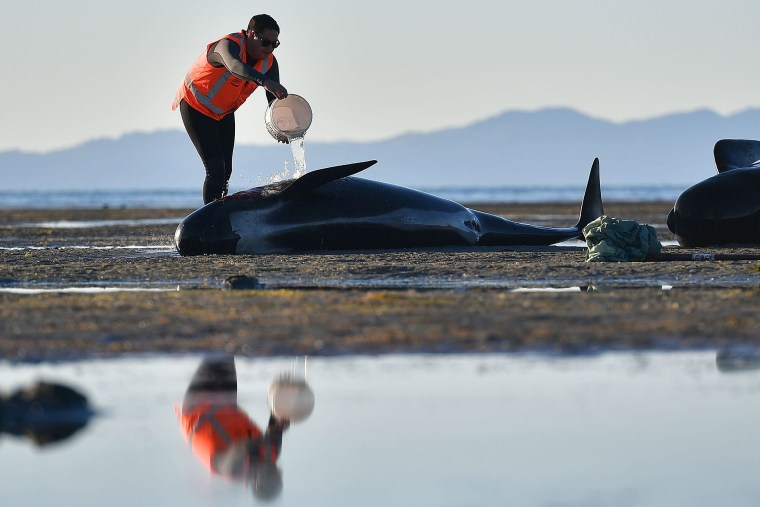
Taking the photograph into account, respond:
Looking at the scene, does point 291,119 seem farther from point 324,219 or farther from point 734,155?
point 734,155

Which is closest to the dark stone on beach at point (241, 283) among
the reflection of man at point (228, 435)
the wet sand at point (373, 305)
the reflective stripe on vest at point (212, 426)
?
the wet sand at point (373, 305)

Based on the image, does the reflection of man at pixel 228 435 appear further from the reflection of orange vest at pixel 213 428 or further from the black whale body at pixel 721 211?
the black whale body at pixel 721 211

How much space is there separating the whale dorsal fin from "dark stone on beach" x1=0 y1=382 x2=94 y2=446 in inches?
305

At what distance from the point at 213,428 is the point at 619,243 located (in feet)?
25.9

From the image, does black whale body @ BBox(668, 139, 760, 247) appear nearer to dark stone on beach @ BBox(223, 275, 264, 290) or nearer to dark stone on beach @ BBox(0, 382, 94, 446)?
dark stone on beach @ BBox(223, 275, 264, 290)

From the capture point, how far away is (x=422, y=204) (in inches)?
558

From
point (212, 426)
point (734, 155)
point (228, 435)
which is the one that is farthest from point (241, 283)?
point (734, 155)

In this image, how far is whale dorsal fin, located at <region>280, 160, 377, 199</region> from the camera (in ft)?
43.5

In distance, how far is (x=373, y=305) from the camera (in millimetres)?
8570

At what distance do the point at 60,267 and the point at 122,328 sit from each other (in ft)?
16.3

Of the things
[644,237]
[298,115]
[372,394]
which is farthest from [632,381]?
[298,115]

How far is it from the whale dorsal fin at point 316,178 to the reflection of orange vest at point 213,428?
7.76 m

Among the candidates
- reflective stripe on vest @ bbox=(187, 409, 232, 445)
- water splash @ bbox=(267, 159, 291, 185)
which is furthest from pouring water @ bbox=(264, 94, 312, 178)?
reflective stripe on vest @ bbox=(187, 409, 232, 445)

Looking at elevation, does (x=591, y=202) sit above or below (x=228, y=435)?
above
